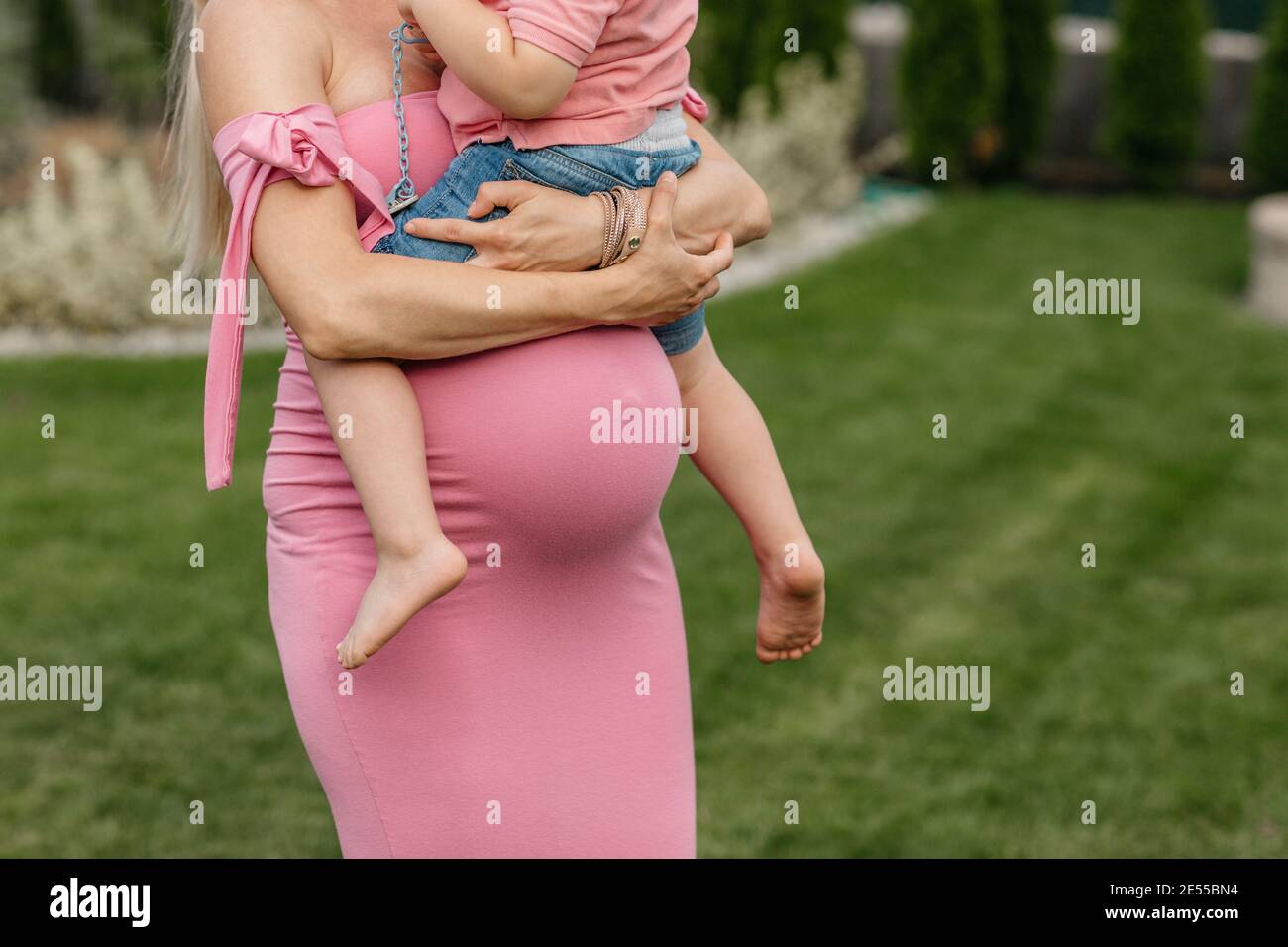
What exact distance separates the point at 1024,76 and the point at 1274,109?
1.74 m

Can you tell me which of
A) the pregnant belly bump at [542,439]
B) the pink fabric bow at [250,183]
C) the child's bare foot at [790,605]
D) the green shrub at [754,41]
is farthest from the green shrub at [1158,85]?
the pink fabric bow at [250,183]

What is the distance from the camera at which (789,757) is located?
4.34 meters

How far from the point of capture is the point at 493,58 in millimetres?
1846

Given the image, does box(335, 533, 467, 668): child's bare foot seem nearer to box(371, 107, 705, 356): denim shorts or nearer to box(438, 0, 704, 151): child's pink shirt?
box(371, 107, 705, 356): denim shorts

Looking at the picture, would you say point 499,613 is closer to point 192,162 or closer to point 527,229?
point 527,229

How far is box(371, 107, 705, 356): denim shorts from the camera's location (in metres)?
1.96

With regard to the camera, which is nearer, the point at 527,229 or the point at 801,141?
the point at 527,229

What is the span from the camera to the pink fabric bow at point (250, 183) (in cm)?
183

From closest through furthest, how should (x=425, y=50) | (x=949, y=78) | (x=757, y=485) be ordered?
1. (x=425, y=50)
2. (x=757, y=485)
3. (x=949, y=78)

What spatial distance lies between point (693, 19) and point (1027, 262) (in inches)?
293

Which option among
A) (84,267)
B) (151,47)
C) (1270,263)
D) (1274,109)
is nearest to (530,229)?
(84,267)

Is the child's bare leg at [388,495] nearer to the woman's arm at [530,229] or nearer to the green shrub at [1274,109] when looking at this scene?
the woman's arm at [530,229]

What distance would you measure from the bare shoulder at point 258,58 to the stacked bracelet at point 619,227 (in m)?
0.37

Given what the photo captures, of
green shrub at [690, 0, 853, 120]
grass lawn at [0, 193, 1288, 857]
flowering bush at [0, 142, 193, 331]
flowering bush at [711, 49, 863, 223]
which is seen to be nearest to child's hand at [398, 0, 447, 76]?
grass lawn at [0, 193, 1288, 857]
